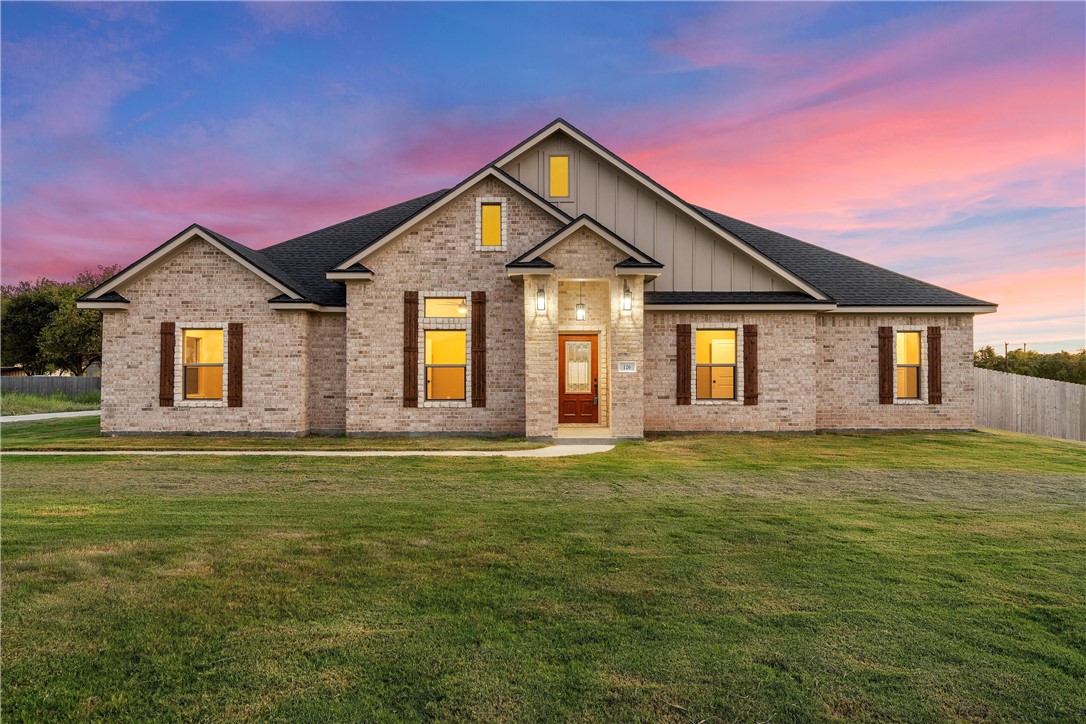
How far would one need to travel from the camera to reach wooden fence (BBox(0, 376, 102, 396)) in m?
27.3

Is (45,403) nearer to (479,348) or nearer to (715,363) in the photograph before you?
(479,348)

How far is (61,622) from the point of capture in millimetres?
3385

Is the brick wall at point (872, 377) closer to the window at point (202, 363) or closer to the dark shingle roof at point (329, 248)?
the dark shingle roof at point (329, 248)

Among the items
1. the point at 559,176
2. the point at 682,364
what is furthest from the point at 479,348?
the point at 559,176

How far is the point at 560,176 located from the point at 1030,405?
52.2 ft

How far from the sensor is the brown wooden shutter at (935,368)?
14531mm

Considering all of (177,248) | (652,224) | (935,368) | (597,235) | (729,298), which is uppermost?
(652,224)

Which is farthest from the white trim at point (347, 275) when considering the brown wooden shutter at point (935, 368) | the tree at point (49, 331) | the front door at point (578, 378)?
the tree at point (49, 331)

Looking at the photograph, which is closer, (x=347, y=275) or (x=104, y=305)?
(x=347, y=275)

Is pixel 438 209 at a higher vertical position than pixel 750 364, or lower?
higher

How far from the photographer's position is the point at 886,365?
47.4ft

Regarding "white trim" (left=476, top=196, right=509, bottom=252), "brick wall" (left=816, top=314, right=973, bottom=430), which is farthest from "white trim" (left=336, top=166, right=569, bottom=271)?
"brick wall" (left=816, top=314, right=973, bottom=430)

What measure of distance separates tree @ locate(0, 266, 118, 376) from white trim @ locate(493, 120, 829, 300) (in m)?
38.6

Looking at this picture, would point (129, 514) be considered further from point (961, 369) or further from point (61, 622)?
point (961, 369)
